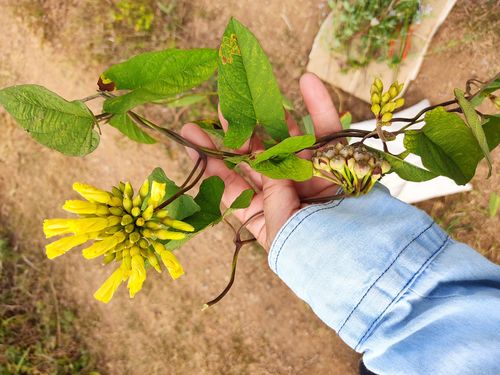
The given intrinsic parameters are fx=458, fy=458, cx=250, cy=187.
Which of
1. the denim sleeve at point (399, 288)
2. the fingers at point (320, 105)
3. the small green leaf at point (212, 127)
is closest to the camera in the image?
the denim sleeve at point (399, 288)

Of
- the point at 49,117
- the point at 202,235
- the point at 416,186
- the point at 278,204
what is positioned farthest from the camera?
the point at 202,235

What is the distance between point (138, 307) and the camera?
1.98 m

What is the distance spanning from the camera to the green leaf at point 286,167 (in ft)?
2.50

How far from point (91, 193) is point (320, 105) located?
61cm

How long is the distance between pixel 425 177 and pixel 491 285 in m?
0.26

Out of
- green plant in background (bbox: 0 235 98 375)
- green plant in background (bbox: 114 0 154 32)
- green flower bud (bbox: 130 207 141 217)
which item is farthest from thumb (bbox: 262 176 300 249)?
green plant in background (bbox: 0 235 98 375)

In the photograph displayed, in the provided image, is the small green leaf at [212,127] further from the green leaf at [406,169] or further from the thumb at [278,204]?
the green leaf at [406,169]

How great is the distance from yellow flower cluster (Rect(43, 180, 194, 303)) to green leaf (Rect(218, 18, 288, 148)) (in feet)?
0.57

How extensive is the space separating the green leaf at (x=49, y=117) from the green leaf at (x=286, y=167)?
28cm

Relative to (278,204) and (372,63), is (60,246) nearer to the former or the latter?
(278,204)

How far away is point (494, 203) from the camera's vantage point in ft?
5.87

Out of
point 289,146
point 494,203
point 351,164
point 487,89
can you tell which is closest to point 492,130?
point 487,89

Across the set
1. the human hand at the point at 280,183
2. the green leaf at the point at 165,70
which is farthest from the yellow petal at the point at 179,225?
the human hand at the point at 280,183

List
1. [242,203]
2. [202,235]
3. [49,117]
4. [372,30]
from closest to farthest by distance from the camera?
[49,117], [242,203], [372,30], [202,235]
